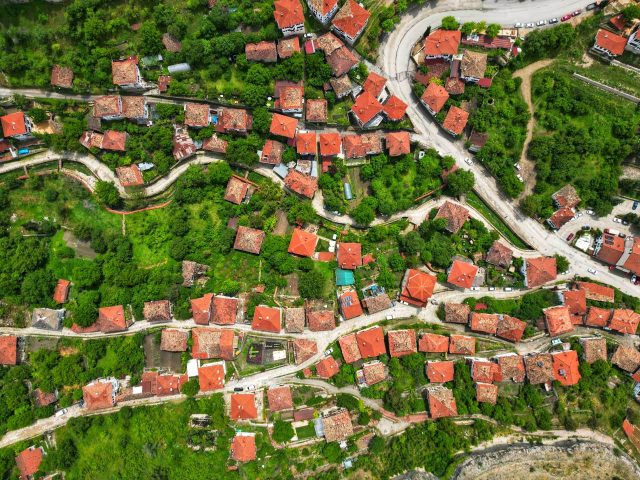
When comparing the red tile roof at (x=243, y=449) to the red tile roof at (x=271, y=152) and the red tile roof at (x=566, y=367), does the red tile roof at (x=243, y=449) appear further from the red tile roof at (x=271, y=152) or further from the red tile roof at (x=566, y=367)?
the red tile roof at (x=566, y=367)

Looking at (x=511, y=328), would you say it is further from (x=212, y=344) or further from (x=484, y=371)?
(x=212, y=344)

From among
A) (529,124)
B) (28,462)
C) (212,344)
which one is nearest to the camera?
(28,462)

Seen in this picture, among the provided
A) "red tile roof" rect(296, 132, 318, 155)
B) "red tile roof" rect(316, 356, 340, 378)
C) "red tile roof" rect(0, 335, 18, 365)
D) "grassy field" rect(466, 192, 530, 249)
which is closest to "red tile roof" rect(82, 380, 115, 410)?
"red tile roof" rect(0, 335, 18, 365)

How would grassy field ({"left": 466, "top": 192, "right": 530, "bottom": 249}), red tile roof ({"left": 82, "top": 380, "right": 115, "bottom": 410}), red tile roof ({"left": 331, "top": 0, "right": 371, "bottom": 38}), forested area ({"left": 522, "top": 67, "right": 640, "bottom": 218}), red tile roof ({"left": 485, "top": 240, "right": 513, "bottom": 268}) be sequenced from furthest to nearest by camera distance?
grassy field ({"left": 466, "top": 192, "right": 530, "bottom": 249}) → red tile roof ({"left": 485, "top": 240, "right": 513, "bottom": 268}) → forested area ({"left": 522, "top": 67, "right": 640, "bottom": 218}) → red tile roof ({"left": 331, "top": 0, "right": 371, "bottom": 38}) → red tile roof ({"left": 82, "top": 380, "right": 115, "bottom": 410})

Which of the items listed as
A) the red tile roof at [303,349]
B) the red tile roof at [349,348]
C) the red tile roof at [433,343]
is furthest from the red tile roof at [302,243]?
the red tile roof at [433,343]

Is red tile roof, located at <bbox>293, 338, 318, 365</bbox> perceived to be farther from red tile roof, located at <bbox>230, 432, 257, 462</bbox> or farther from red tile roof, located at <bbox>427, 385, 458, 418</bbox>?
red tile roof, located at <bbox>427, 385, 458, 418</bbox>

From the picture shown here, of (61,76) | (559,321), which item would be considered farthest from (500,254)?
(61,76)

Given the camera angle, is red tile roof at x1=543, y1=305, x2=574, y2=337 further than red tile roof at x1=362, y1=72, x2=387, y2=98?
No
